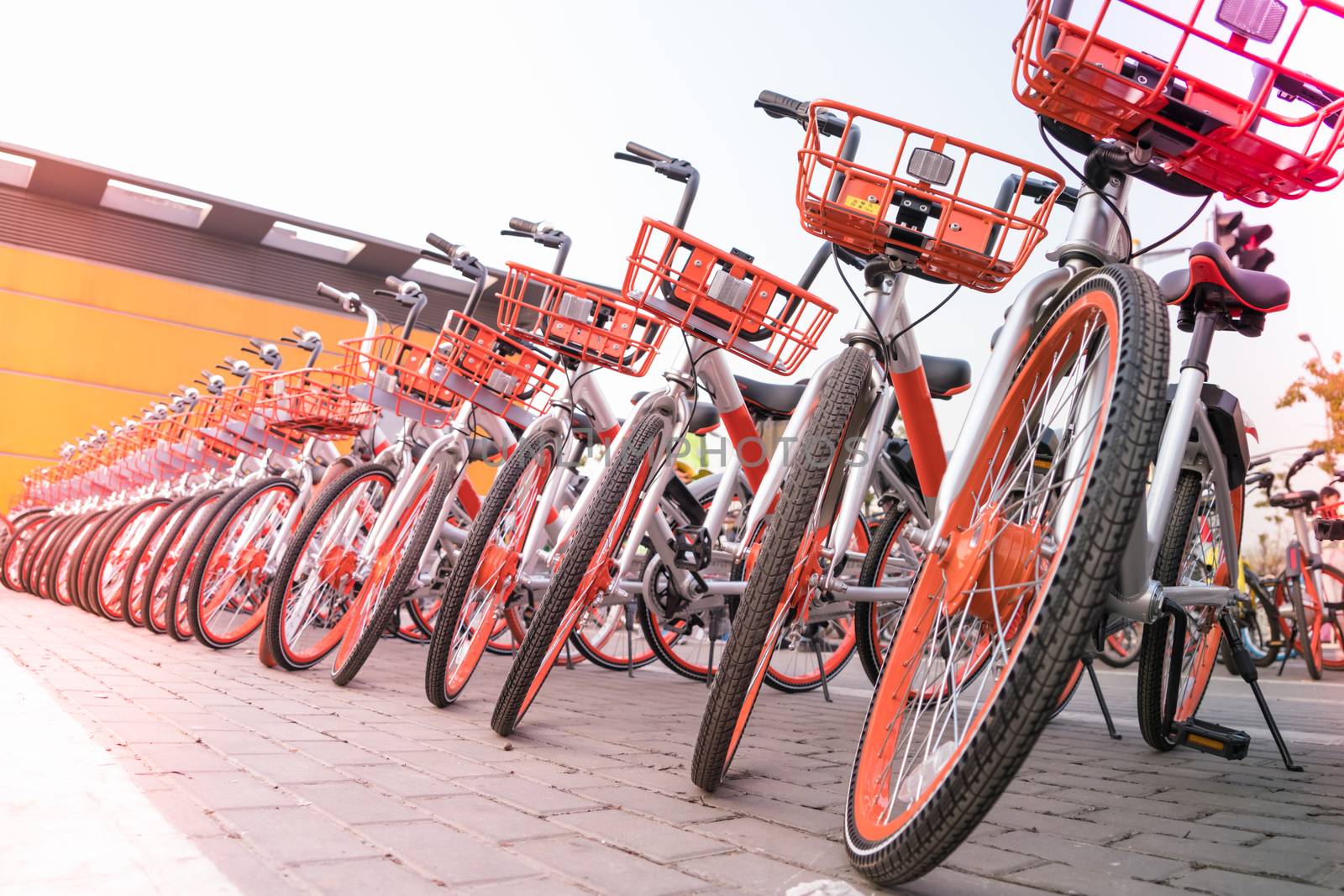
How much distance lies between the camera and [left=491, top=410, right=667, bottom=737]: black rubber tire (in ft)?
7.80

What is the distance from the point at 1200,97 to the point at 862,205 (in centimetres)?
62

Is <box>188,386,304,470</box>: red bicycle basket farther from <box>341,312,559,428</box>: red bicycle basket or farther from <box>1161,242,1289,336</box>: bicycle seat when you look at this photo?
<box>1161,242,1289,336</box>: bicycle seat

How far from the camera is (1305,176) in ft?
5.49

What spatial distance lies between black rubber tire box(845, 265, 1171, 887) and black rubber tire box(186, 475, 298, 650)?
3530 millimetres

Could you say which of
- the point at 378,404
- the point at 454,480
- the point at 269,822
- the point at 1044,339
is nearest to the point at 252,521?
the point at 378,404

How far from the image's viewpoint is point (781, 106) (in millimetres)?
2285

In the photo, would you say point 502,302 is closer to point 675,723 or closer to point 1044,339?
point 675,723

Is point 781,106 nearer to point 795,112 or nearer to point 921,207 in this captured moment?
point 795,112

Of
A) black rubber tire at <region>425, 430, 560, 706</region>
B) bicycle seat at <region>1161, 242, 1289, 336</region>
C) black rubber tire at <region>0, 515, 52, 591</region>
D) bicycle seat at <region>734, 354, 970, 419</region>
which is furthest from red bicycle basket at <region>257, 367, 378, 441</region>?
black rubber tire at <region>0, 515, 52, 591</region>

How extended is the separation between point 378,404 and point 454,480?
0.80 m

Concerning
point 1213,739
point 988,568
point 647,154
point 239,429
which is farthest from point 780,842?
point 239,429

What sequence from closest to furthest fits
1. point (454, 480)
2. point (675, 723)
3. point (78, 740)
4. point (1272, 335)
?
1. point (78, 740)
2. point (675, 723)
3. point (454, 480)
4. point (1272, 335)

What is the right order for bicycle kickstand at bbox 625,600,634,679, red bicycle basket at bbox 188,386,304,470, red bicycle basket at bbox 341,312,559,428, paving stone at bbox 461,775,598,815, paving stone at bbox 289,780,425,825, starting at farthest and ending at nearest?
red bicycle basket at bbox 188,386,304,470
bicycle kickstand at bbox 625,600,634,679
red bicycle basket at bbox 341,312,559,428
paving stone at bbox 461,775,598,815
paving stone at bbox 289,780,425,825

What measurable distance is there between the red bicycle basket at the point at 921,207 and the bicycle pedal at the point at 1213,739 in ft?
3.70
